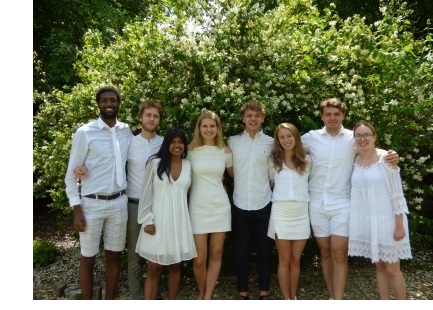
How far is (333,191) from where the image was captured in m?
4.02

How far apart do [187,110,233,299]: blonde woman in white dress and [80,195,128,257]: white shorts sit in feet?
2.10

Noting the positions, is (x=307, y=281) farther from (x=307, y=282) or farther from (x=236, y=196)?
(x=236, y=196)

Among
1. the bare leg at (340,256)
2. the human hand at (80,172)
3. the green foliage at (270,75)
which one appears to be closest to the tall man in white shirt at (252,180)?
the green foliage at (270,75)

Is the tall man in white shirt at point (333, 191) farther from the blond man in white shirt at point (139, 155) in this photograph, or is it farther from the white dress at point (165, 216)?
the blond man in white shirt at point (139, 155)

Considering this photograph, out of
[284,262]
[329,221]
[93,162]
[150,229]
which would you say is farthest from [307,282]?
[93,162]

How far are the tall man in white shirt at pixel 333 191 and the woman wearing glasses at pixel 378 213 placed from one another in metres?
0.11

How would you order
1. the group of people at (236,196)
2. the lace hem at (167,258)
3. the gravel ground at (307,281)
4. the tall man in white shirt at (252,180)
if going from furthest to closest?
the gravel ground at (307,281), the tall man in white shirt at (252,180), the lace hem at (167,258), the group of people at (236,196)

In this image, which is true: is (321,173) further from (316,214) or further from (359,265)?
(359,265)

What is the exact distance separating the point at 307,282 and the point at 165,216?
228 centimetres

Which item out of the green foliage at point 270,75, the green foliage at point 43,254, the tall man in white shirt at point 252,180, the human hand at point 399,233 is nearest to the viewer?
the human hand at point 399,233

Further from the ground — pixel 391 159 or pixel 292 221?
pixel 391 159

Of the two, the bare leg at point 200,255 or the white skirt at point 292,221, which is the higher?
the white skirt at point 292,221

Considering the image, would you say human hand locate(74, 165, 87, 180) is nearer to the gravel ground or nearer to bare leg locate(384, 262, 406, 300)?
the gravel ground

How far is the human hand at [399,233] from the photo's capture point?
12.2 feet
